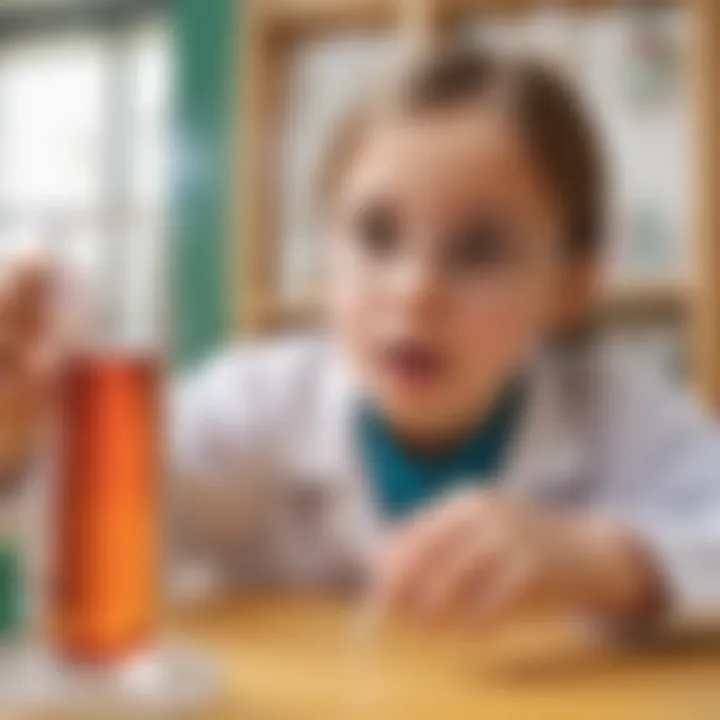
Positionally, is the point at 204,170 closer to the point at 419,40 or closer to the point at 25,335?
the point at 419,40

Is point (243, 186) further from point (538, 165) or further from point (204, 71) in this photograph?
point (538, 165)

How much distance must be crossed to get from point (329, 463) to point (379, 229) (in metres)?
0.16

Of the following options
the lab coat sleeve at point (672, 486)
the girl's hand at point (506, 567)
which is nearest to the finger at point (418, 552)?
the girl's hand at point (506, 567)

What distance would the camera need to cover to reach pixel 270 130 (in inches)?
52.1

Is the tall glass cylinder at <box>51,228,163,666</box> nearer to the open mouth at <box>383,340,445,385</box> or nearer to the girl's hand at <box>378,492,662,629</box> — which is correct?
the girl's hand at <box>378,492,662,629</box>

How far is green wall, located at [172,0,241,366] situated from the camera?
136 centimetres

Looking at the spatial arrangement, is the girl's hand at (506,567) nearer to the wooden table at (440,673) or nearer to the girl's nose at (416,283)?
the wooden table at (440,673)

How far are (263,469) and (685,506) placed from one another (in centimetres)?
24

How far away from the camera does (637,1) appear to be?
1.16 metres

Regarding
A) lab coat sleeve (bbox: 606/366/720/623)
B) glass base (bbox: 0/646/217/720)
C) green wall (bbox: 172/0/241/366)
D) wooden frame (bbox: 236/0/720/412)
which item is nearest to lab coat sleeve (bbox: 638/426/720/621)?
lab coat sleeve (bbox: 606/366/720/623)

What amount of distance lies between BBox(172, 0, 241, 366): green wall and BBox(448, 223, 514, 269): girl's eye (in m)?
0.70

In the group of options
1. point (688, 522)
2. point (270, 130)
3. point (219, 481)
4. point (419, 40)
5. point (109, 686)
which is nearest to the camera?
point (109, 686)

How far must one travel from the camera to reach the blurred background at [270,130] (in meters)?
1.15

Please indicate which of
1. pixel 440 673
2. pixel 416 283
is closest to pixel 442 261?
pixel 416 283
